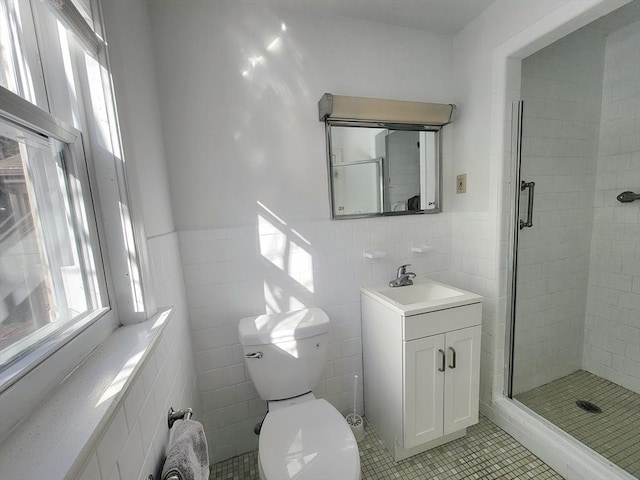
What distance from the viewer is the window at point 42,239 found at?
0.53 m

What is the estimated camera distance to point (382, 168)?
5.47ft

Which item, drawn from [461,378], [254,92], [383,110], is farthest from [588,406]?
[254,92]

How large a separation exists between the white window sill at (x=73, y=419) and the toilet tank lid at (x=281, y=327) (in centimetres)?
57

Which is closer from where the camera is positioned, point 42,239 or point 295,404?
point 42,239

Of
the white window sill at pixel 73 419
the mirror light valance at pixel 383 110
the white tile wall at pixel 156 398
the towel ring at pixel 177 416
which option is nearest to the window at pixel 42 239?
the white window sill at pixel 73 419

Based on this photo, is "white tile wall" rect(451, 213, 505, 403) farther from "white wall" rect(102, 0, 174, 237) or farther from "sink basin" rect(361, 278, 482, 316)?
"white wall" rect(102, 0, 174, 237)

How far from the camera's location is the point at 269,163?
1462 mm

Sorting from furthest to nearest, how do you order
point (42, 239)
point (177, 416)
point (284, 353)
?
point (284, 353) → point (177, 416) → point (42, 239)

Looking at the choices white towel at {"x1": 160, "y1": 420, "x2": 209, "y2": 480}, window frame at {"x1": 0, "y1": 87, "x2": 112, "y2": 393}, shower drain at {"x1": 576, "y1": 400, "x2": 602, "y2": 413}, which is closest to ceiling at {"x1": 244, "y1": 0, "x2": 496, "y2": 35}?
window frame at {"x1": 0, "y1": 87, "x2": 112, "y2": 393}

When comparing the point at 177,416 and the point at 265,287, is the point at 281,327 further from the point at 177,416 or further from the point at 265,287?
the point at 177,416

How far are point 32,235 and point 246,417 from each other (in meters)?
1.42

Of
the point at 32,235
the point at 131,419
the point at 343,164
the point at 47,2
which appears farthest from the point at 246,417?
the point at 47,2

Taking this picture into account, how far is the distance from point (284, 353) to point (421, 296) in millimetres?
951

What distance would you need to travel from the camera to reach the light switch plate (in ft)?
5.64
